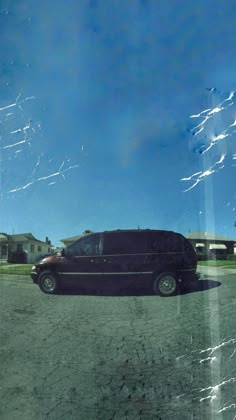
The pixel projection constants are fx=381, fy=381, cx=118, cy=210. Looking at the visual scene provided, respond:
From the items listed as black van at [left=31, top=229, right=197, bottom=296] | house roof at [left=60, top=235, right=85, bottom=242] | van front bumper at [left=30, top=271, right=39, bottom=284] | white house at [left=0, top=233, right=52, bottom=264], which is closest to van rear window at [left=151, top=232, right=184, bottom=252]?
black van at [left=31, top=229, right=197, bottom=296]

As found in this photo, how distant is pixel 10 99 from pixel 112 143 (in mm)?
667

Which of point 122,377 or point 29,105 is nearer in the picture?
point 122,377

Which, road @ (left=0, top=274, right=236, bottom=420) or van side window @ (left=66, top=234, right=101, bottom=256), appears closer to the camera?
road @ (left=0, top=274, right=236, bottom=420)

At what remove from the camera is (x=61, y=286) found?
7.38 feet

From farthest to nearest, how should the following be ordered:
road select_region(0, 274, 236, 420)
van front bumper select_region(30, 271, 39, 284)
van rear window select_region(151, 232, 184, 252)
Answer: van front bumper select_region(30, 271, 39, 284) < van rear window select_region(151, 232, 184, 252) < road select_region(0, 274, 236, 420)

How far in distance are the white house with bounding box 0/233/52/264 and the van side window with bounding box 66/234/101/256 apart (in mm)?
132

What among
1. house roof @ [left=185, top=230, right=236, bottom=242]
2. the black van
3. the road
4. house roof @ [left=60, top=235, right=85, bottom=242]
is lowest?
the road

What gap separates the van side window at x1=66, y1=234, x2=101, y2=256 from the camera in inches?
85.6

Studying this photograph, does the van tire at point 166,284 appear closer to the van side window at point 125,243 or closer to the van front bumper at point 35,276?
the van side window at point 125,243

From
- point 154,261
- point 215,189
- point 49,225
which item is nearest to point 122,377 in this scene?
point 154,261

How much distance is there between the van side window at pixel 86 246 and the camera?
2.17 meters

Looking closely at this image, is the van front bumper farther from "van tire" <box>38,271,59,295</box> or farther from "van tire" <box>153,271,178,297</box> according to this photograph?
"van tire" <box>153,271,178,297</box>

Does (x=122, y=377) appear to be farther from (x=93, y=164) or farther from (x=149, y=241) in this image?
(x=93, y=164)

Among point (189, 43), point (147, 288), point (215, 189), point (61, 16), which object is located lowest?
point (147, 288)
